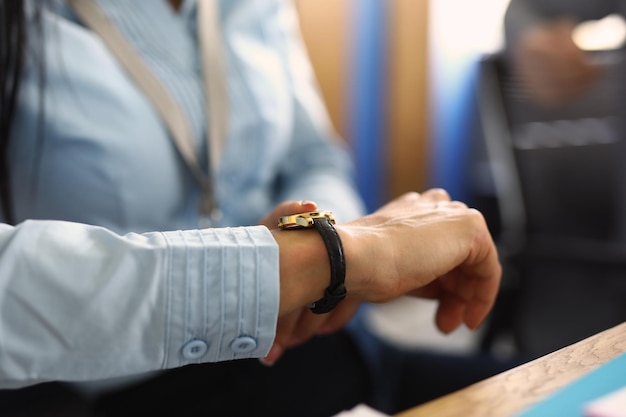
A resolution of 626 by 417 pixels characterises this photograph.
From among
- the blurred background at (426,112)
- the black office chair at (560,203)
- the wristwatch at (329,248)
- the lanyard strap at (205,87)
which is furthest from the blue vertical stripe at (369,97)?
the wristwatch at (329,248)

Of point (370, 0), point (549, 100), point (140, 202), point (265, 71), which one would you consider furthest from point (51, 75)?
point (370, 0)

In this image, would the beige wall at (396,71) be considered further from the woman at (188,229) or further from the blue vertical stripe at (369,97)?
the woman at (188,229)

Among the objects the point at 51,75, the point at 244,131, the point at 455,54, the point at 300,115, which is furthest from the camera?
the point at 455,54

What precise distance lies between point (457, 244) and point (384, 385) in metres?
0.37

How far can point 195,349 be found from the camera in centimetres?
43

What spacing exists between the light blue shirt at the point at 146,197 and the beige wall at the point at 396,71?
134 centimetres

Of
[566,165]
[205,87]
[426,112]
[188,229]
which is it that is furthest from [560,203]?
[426,112]

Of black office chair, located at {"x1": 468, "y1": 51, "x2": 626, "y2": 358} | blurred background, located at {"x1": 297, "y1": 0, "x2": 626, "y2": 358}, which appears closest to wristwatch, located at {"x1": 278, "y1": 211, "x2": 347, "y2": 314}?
black office chair, located at {"x1": 468, "y1": 51, "x2": 626, "y2": 358}

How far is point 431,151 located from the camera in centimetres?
246

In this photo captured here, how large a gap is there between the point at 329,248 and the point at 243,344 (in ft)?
0.29

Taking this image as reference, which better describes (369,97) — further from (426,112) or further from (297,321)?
(297,321)

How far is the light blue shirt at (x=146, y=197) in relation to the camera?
410mm

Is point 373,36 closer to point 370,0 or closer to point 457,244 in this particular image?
point 370,0

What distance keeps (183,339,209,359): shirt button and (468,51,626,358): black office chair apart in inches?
28.3
